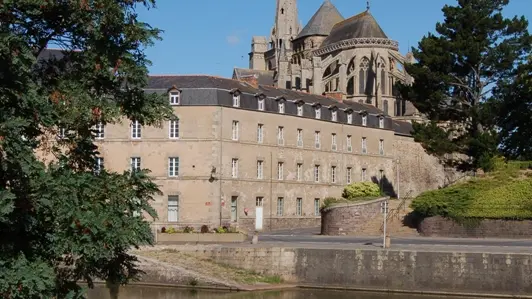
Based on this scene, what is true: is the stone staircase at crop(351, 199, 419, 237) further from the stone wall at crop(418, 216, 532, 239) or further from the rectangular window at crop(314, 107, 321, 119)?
the rectangular window at crop(314, 107, 321, 119)

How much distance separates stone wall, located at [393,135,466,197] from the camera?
64.0 meters

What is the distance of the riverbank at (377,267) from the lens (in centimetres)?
2859

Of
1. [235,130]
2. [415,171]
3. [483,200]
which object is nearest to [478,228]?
[483,200]

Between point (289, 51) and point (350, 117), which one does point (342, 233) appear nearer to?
point (350, 117)

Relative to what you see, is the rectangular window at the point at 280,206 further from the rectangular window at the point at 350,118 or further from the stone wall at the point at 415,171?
the stone wall at the point at 415,171

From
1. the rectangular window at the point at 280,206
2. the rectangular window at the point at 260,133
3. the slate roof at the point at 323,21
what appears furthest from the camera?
the slate roof at the point at 323,21

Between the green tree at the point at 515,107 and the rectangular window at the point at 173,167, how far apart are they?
1664cm

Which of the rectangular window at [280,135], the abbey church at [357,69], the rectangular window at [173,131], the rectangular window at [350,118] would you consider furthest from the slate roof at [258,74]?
the rectangular window at [173,131]

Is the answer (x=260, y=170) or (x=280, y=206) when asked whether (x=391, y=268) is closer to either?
(x=260, y=170)

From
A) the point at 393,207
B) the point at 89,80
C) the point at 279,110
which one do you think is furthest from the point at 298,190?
the point at 89,80

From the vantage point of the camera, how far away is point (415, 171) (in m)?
66.6

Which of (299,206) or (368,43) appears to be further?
(368,43)

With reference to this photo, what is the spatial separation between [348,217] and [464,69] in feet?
34.9

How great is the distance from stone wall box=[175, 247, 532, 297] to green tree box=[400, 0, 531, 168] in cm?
1597
